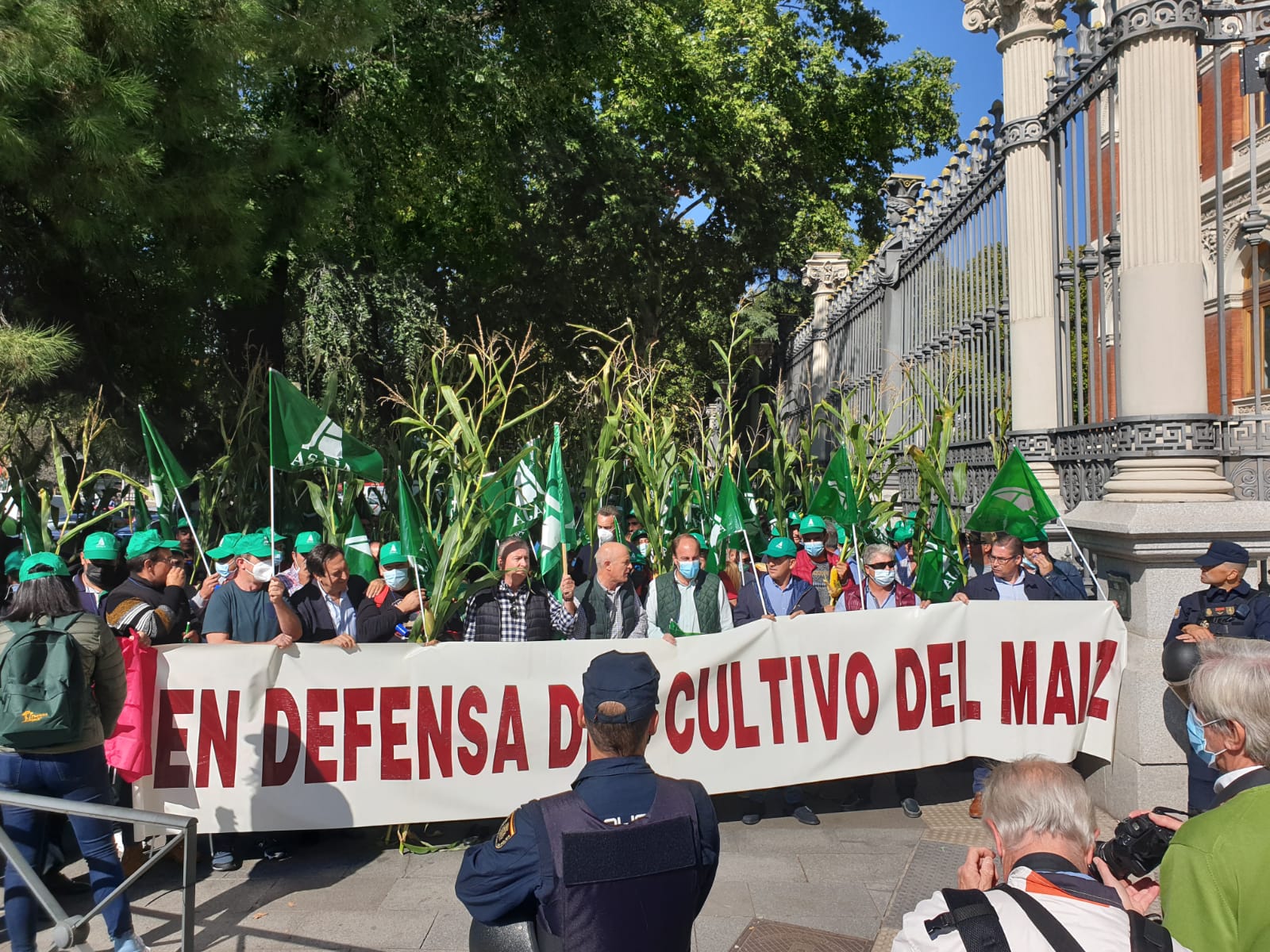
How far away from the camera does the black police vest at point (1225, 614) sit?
5156 millimetres

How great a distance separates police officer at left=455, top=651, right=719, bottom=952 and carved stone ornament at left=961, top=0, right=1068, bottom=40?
7.31 meters

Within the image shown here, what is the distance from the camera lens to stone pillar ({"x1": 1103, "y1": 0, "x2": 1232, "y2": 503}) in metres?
6.04

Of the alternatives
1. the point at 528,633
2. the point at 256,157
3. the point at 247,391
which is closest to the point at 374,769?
the point at 528,633

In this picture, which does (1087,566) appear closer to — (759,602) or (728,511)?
(759,602)

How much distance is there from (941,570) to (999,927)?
5637mm

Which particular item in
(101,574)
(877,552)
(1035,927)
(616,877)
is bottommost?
(616,877)

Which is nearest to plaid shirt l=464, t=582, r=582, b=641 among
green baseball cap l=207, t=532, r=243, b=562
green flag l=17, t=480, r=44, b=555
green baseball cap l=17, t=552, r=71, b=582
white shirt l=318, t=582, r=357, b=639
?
white shirt l=318, t=582, r=357, b=639

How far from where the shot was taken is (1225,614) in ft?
17.2

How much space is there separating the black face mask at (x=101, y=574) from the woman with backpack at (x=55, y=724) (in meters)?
2.47

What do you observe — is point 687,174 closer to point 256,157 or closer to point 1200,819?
point 256,157

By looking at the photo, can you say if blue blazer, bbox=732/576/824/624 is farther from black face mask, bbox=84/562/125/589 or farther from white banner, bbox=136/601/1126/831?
black face mask, bbox=84/562/125/589

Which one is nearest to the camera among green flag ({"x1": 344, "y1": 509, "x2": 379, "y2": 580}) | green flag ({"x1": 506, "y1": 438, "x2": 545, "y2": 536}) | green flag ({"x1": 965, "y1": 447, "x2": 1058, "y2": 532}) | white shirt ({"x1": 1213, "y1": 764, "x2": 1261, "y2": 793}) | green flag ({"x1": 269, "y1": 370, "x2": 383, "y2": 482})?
white shirt ({"x1": 1213, "y1": 764, "x2": 1261, "y2": 793})

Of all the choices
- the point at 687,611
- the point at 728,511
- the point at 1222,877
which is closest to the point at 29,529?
the point at 687,611

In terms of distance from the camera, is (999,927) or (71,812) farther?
(71,812)
